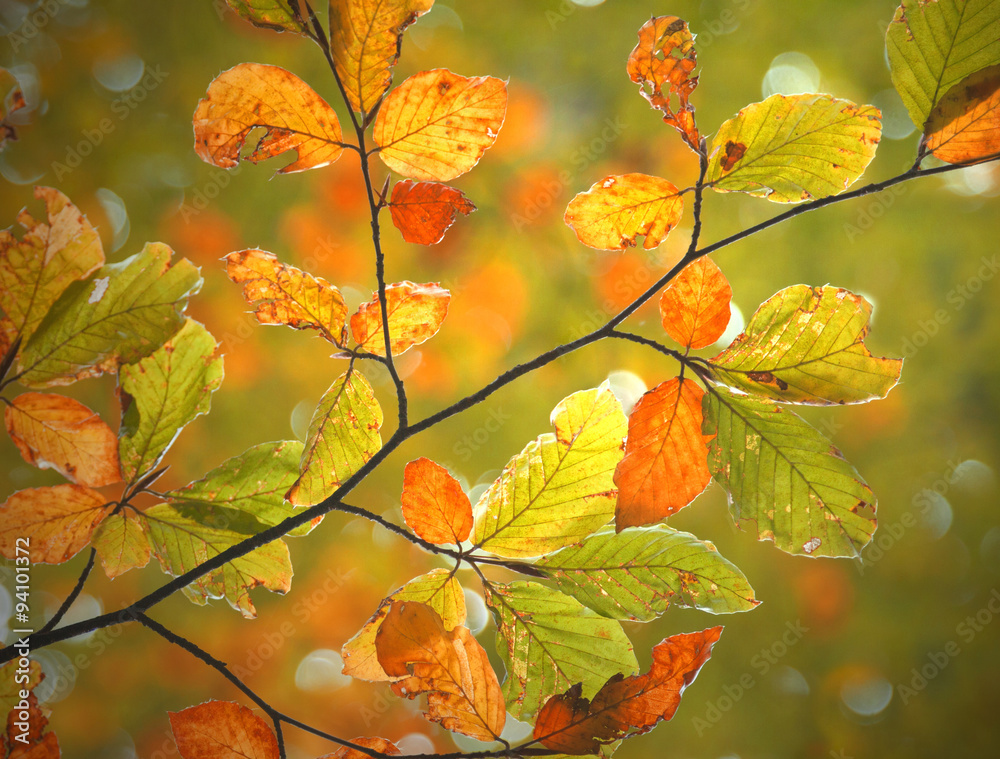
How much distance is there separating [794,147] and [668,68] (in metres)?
0.08

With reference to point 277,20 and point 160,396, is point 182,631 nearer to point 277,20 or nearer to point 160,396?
point 160,396

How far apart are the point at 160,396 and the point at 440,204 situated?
20cm

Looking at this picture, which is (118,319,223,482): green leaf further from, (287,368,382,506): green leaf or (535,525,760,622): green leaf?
(535,525,760,622): green leaf

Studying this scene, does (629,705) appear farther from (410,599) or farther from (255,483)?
(255,483)

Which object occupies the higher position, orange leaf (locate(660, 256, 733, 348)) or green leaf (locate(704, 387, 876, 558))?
orange leaf (locate(660, 256, 733, 348))

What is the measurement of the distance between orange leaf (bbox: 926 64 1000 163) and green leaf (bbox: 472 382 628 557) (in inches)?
7.9

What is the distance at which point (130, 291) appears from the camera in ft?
1.04

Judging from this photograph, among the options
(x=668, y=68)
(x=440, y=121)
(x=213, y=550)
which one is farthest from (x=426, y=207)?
(x=213, y=550)

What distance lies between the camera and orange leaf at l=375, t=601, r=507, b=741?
287 mm

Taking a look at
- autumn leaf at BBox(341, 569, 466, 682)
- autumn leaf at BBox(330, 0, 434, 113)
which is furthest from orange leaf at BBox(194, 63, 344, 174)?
autumn leaf at BBox(341, 569, 466, 682)

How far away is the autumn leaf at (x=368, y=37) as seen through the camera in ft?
0.84

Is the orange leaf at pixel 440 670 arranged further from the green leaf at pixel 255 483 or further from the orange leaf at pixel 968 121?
the orange leaf at pixel 968 121

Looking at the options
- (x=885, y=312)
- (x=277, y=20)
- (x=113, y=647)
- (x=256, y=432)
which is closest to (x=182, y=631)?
(x=113, y=647)

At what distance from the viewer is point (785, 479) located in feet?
1.02
